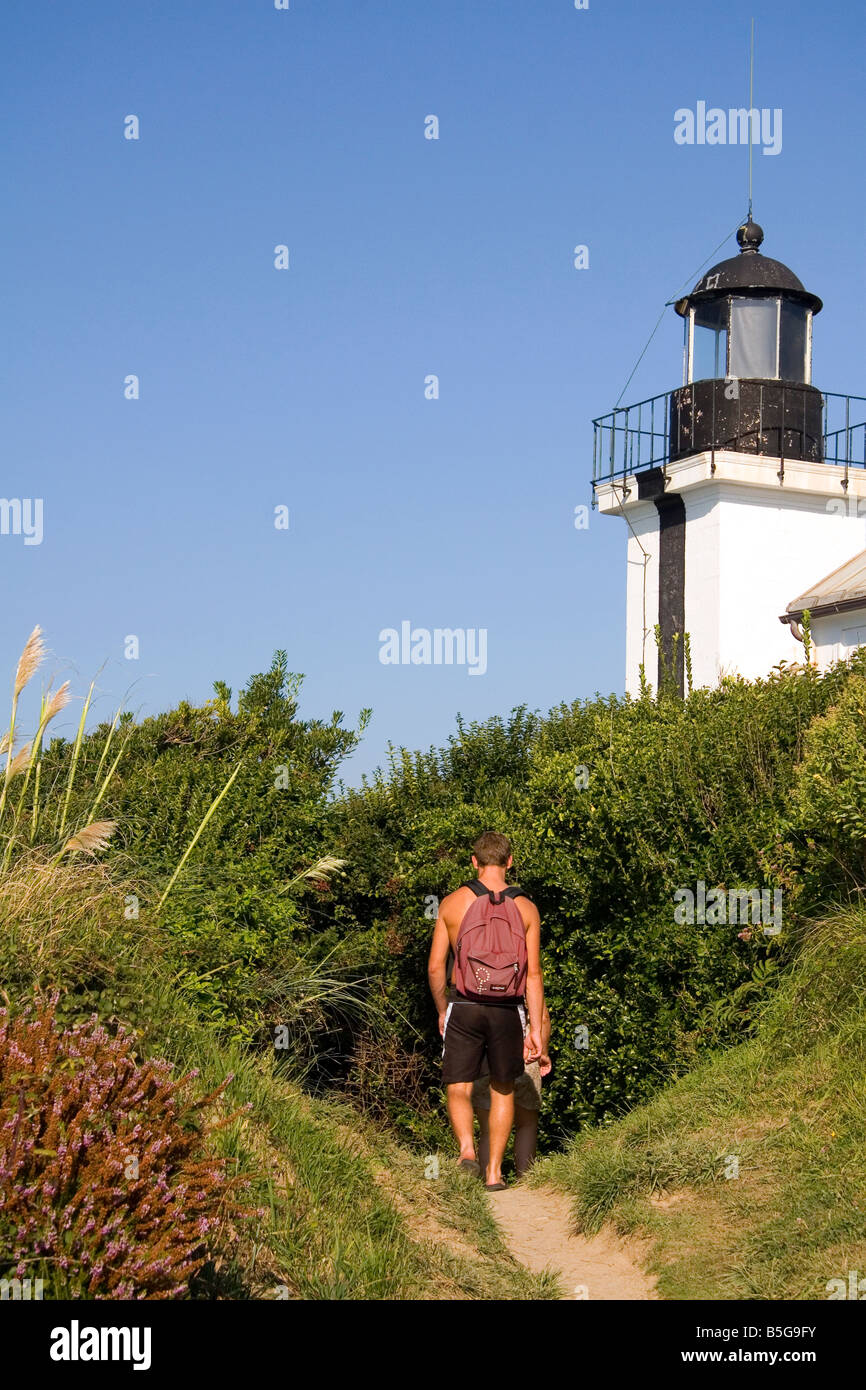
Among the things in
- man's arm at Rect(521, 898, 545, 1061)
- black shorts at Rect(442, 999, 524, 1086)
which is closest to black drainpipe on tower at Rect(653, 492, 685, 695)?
man's arm at Rect(521, 898, 545, 1061)

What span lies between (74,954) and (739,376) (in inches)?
788

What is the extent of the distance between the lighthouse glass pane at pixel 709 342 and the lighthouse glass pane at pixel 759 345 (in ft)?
0.87

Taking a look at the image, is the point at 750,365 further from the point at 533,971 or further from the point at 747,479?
the point at 533,971

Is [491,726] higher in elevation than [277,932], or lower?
higher

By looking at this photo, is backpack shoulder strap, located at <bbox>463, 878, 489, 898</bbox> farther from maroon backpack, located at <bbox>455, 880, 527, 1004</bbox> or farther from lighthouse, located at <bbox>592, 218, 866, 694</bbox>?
lighthouse, located at <bbox>592, 218, 866, 694</bbox>

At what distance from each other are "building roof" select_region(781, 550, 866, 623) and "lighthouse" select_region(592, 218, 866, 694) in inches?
11.8

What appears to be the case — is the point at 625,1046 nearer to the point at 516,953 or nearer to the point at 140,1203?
the point at 516,953

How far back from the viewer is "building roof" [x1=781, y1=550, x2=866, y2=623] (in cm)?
2186

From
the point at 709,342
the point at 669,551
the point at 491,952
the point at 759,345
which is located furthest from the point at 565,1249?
the point at 709,342

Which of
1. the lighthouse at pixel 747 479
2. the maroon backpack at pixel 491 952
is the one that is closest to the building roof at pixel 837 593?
the lighthouse at pixel 747 479

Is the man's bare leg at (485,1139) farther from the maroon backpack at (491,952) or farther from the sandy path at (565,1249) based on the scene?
the maroon backpack at (491,952)

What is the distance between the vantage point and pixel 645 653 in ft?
82.2

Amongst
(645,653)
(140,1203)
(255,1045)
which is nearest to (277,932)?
(255,1045)

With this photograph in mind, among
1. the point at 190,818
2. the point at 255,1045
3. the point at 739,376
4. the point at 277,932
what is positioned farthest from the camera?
the point at 739,376
